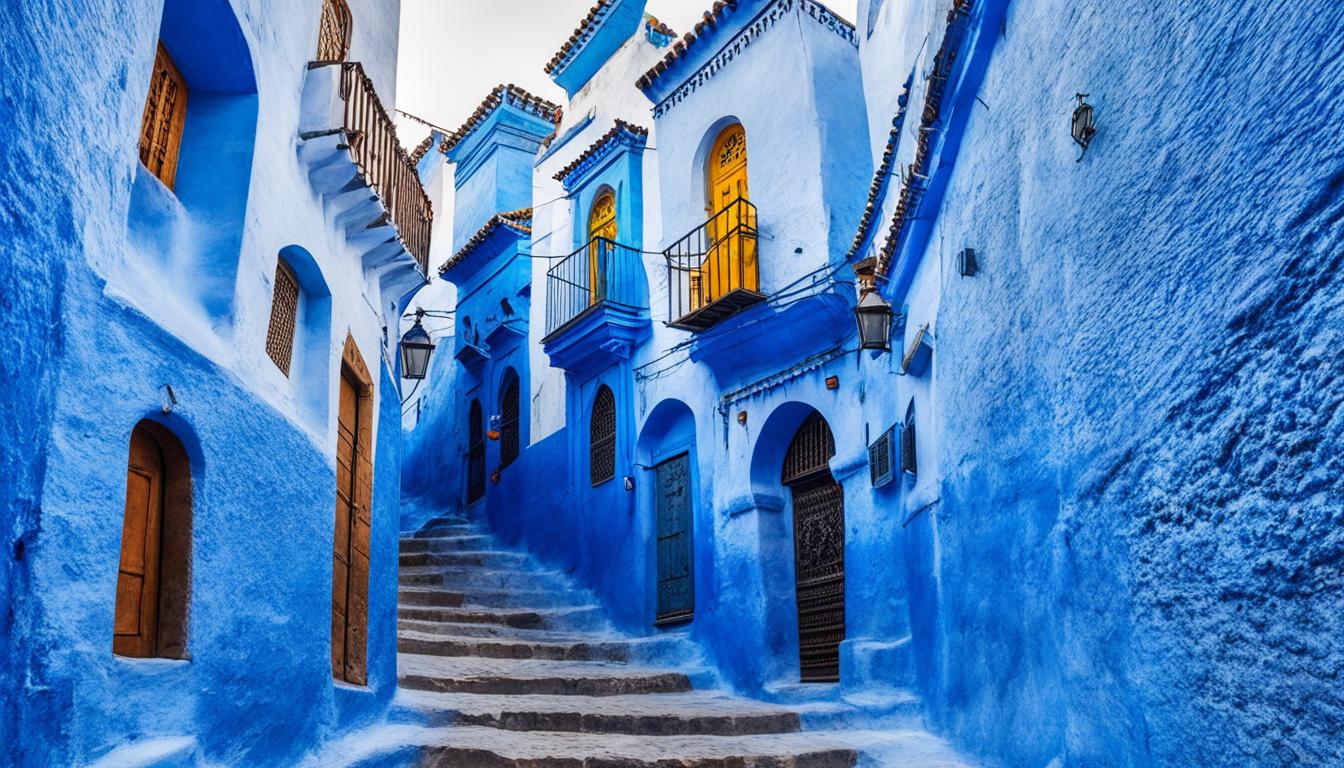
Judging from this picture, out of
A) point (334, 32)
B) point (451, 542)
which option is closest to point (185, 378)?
point (334, 32)

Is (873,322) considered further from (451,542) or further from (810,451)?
(451,542)

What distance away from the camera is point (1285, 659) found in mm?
2984

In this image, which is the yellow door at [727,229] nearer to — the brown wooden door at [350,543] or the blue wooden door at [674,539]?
the blue wooden door at [674,539]

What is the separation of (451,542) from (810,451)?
6.44 metres

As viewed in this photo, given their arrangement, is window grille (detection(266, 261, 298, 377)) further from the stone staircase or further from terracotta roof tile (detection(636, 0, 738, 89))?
terracotta roof tile (detection(636, 0, 738, 89))

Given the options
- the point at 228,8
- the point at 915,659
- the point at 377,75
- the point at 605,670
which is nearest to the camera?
the point at 228,8

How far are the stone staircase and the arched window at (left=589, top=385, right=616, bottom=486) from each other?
57.0 inches

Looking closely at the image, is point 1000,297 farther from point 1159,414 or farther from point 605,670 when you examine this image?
point 605,670

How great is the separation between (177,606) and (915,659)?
521 cm

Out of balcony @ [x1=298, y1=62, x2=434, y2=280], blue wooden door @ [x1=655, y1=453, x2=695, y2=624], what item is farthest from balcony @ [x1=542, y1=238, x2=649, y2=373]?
balcony @ [x1=298, y1=62, x2=434, y2=280]

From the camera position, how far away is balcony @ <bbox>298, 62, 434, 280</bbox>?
676cm

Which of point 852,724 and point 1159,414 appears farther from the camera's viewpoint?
point 852,724

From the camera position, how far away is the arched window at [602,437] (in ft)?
44.3

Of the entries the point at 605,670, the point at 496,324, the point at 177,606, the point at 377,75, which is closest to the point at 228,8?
the point at 177,606
